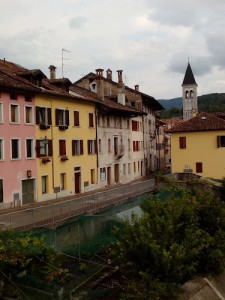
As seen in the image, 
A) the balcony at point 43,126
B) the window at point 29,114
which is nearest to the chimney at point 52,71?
the balcony at point 43,126

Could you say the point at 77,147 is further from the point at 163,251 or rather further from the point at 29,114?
the point at 163,251

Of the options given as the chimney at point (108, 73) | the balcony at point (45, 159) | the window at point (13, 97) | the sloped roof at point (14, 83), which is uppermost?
the chimney at point (108, 73)

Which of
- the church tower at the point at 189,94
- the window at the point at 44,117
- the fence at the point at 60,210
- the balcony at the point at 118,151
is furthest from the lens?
the church tower at the point at 189,94

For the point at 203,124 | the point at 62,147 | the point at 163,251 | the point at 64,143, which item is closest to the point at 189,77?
the point at 203,124

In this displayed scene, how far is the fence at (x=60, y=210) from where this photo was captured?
19.9m

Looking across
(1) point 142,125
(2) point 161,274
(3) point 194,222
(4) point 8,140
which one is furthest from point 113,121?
(2) point 161,274

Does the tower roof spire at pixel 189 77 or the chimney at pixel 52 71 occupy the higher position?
the tower roof spire at pixel 189 77

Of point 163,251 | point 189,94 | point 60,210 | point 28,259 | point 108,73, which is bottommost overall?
point 60,210

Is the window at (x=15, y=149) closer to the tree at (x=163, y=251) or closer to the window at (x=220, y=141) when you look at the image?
the tree at (x=163, y=251)

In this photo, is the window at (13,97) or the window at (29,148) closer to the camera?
the window at (13,97)

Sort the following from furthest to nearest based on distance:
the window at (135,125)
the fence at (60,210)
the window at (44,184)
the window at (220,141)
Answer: the window at (135,125)
the window at (220,141)
the window at (44,184)
the fence at (60,210)

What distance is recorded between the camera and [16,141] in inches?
1277

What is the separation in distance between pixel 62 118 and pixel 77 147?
3820 millimetres

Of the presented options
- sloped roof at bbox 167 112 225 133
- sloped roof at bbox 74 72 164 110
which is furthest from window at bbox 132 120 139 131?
sloped roof at bbox 167 112 225 133
